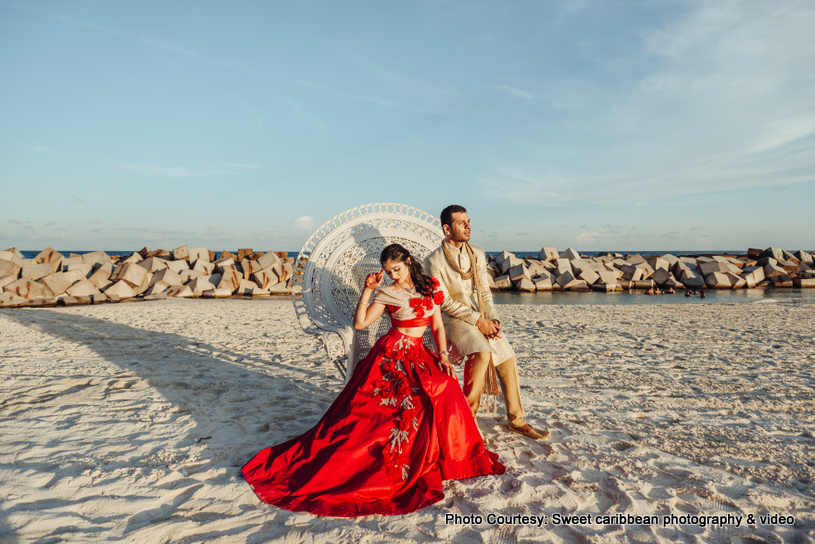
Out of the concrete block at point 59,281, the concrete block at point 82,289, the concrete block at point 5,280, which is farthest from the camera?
the concrete block at point 82,289

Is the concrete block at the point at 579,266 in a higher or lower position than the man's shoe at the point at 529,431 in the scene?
higher

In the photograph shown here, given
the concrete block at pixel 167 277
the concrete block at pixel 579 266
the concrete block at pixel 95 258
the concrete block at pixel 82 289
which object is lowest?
the concrete block at pixel 579 266

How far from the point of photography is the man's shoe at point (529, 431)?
3.09 m

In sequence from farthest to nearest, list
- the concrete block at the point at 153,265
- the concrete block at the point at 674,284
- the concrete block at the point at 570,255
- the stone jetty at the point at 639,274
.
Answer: the concrete block at the point at 570,255 < the concrete block at the point at 674,284 < the stone jetty at the point at 639,274 < the concrete block at the point at 153,265

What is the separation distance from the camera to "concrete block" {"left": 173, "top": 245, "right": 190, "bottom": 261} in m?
18.8

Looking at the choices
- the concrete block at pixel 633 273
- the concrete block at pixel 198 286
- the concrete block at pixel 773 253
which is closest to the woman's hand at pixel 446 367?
the concrete block at pixel 198 286

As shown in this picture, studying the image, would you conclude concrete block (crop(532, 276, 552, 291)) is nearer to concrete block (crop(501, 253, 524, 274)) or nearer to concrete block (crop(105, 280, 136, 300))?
concrete block (crop(501, 253, 524, 274))

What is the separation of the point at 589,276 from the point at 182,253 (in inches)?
740

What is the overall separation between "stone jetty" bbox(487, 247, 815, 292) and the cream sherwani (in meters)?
15.2

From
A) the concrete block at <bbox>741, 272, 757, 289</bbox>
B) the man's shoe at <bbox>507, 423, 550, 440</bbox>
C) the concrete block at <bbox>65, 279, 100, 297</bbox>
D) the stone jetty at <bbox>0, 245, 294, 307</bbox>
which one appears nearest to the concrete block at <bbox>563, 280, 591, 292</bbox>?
→ the concrete block at <bbox>741, 272, 757, 289</bbox>

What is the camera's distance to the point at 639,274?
20.4 m

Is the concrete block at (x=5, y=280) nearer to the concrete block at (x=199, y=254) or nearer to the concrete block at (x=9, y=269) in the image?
the concrete block at (x=9, y=269)

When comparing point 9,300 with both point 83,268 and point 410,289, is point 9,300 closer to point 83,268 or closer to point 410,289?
point 83,268

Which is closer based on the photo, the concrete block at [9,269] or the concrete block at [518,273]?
the concrete block at [9,269]
